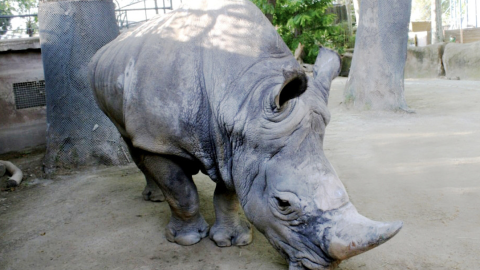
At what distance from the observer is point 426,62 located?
15.9 meters

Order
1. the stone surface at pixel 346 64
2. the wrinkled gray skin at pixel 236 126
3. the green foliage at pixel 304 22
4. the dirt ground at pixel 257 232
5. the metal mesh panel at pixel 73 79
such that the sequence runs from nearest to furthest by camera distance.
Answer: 1. the wrinkled gray skin at pixel 236 126
2. the dirt ground at pixel 257 232
3. the metal mesh panel at pixel 73 79
4. the green foliage at pixel 304 22
5. the stone surface at pixel 346 64

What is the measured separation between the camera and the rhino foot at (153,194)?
5.43 m

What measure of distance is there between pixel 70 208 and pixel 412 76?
44.4ft

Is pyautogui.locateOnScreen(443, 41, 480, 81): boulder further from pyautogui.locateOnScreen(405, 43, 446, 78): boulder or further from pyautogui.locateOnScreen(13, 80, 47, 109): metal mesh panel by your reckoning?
pyautogui.locateOnScreen(13, 80, 47, 109): metal mesh panel

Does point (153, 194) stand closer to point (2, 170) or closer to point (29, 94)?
point (2, 170)

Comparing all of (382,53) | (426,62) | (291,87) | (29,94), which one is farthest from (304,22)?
(291,87)

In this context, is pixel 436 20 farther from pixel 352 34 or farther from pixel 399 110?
pixel 399 110

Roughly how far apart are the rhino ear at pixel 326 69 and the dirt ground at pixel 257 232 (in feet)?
4.35

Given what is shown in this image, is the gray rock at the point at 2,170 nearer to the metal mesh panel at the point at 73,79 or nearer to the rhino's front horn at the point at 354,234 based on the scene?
the metal mesh panel at the point at 73,79

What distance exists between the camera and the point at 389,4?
9.48 m

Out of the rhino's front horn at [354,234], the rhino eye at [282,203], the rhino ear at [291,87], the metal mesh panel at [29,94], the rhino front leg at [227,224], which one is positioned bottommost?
the rhino front leg at [227,224]

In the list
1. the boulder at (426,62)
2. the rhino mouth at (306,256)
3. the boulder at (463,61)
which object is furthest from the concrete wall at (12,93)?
the boulder at (426,62)

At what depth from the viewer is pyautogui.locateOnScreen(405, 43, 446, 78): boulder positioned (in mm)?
15641

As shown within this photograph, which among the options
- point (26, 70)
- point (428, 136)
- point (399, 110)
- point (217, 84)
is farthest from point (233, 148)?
point (399, 110)
